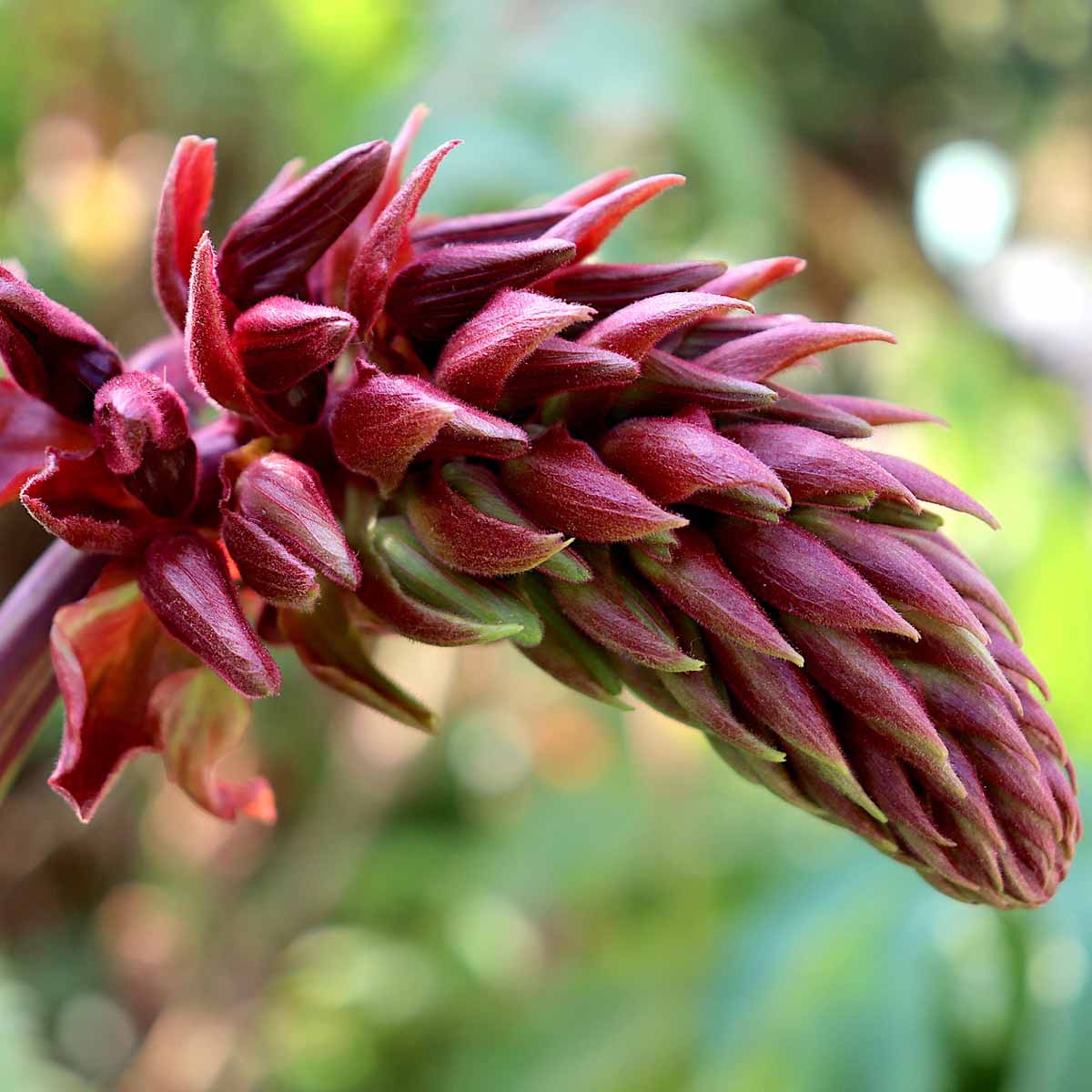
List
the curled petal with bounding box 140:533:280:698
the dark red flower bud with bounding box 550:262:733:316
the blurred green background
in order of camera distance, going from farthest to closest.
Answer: the blurred green background
the dark red flower bud with bounding box 550:262:733:316
the curled petal with bounding box 140:533:280:698

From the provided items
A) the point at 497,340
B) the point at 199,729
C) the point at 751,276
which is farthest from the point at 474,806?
the point at 497,340

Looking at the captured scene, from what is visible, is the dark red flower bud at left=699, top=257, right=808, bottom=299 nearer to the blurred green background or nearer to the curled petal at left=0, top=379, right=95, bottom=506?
the curled petal at left=0, top=379, right=95, bottom=506

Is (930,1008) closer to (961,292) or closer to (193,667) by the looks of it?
(193,667)

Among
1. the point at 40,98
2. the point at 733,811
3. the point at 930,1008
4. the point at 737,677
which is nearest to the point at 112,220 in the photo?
the point at 40,98

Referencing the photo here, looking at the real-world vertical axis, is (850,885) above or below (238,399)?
below

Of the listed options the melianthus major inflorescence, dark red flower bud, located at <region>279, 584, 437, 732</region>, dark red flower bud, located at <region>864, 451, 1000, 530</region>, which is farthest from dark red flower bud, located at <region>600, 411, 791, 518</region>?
dark red flower bud, located at <region>279, 584, 437, 732</region>

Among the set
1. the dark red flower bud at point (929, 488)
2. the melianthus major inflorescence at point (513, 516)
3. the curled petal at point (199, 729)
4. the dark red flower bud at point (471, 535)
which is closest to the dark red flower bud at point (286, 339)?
the melianthus major inflorescence at point (513, 516)
